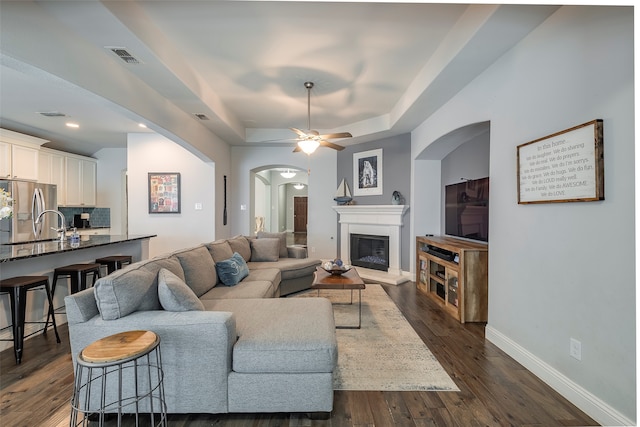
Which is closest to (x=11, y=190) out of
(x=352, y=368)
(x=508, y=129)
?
(x=352, y=368)

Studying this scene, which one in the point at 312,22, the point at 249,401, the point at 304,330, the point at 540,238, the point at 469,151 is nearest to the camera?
the point at 249,401

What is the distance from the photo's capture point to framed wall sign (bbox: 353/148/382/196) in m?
5.70

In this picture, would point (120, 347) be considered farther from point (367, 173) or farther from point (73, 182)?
point (73, 182)

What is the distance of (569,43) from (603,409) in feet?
7.49

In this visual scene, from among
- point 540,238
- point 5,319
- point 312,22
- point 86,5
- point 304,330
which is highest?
point 312,22

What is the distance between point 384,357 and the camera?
2498 mm

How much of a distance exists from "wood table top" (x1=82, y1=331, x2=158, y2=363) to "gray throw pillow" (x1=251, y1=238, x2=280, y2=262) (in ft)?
9.45

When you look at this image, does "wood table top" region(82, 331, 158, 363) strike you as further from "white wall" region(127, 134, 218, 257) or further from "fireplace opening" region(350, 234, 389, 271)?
"fireplace opening" region(350, 234, 389, 271)

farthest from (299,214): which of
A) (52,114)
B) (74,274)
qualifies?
(74,274)

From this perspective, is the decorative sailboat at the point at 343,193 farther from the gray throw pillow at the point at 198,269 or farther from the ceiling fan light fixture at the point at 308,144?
the gray throw pillow at the point at 198,269

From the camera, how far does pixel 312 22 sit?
2553mm

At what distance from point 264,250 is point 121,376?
3.06 metres

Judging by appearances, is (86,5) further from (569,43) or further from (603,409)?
(603,409)

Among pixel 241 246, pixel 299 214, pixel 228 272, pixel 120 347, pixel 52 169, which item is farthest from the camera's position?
pixel 299 214
